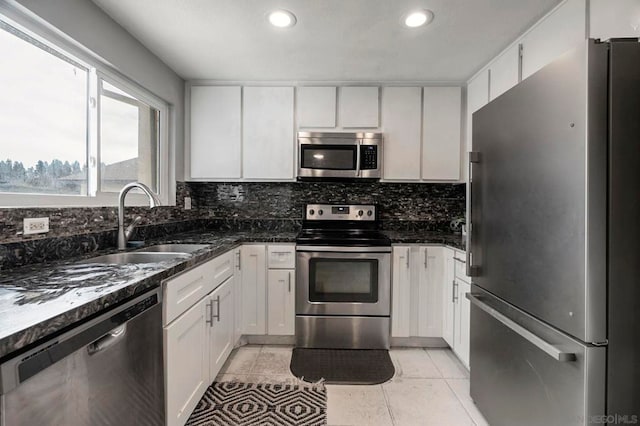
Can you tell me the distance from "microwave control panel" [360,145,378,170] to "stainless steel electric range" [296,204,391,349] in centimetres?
65

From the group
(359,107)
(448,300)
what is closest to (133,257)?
(359,107)

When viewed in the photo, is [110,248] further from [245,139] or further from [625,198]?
[625,198]

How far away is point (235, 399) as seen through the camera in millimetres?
1796

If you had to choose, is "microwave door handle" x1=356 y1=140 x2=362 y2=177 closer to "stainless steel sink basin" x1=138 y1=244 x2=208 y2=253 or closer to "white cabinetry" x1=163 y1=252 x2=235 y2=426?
"white cabinetry" x1=163 y1=252 x2=235 y2=426

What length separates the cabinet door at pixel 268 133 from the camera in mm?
2672

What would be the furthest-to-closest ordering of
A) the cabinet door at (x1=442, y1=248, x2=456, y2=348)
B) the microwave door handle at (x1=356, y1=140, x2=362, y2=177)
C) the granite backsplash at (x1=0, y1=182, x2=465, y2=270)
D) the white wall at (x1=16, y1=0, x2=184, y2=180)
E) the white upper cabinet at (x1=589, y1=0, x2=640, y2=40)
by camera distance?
the granite backsplash at (x1=0, y1=182, x2=465, y2=270) < the microwave door handle at (x1=356, y1=140, x2=362, y2=177) < the cabinet door at (x1=442, y1=248, x2=456, y2=348) < the white wall at (x1=16, y1=0, x2=184, y2=180) < the white upper cabinet at (x1=589, y1=0, x2=640, y2=40)

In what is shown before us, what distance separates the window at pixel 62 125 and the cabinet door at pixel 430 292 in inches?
89.4

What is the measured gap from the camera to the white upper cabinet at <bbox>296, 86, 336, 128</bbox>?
2654 mm

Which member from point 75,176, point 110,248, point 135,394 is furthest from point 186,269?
point 75,176

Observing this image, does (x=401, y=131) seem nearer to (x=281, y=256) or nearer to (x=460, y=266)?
(x=460, y=266)

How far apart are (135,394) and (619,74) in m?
1.93

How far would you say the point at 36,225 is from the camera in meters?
1.37

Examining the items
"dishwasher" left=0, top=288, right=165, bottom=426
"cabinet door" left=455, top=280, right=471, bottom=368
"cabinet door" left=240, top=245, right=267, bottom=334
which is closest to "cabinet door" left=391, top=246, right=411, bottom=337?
"cabinet door" left=455, top=280, right=471, bottom=368

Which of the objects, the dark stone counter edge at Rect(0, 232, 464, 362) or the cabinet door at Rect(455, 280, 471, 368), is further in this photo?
the cabinet door at Rect(455, 280, 471, 368)
